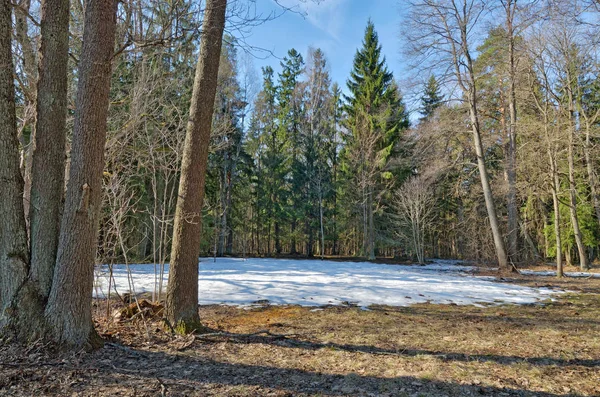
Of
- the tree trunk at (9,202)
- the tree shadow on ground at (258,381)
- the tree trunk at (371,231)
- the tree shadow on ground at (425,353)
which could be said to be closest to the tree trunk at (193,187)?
the tree shadow on ground at (425,353)

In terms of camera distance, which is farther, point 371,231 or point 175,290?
point 371,231

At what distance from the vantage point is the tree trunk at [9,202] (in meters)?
2.85

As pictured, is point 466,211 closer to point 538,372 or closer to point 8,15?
point 538,372

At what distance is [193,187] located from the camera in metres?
3.73

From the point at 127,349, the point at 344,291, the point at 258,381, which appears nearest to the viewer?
the point at 258,381

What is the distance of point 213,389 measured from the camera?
227cm

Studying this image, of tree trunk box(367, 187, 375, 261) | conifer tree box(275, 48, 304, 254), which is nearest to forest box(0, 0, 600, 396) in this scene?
tree trunk box(367, 187, 375, 261)

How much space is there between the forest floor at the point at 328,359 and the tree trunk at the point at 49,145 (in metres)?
0.76

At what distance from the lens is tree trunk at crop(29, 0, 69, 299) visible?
2.96m

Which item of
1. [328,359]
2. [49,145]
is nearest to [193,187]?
[49,145]

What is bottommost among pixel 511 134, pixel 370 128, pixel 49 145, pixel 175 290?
pixel 175 290

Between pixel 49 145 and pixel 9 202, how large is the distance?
602mm

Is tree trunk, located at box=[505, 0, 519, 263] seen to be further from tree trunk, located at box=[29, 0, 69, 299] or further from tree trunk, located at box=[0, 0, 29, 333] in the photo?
tree trunk, located at box=[0, 0, 29, 333]

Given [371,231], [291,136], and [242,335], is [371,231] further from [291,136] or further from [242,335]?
[242,335]
